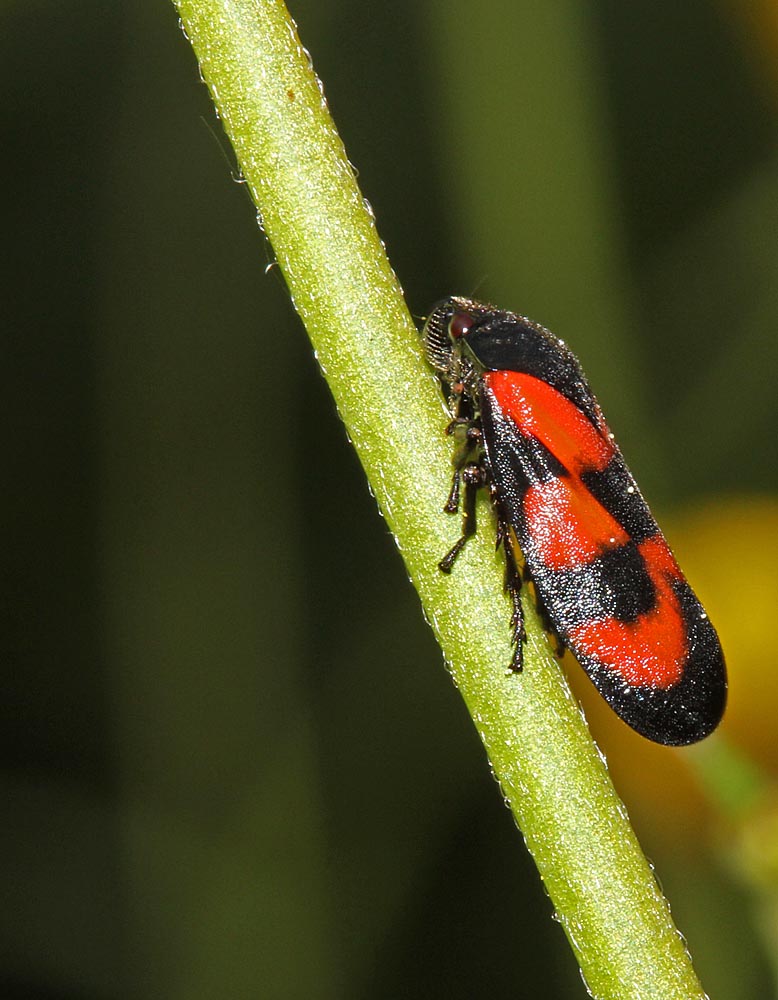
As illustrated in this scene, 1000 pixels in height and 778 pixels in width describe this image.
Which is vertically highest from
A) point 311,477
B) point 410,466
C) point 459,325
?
point 410,466

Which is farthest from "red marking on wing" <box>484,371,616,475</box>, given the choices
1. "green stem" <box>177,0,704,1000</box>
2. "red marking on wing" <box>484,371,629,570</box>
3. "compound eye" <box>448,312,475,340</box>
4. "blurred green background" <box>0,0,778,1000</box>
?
"green stem" <box>177,0,704,1000</box>

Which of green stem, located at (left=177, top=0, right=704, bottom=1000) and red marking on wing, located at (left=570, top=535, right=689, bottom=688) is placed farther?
red marking on wing, located at (left=570, top=535, right=689, bottom=688)

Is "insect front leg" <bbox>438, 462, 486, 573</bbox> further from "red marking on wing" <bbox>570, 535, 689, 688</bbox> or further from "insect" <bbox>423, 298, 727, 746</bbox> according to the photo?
"red marking on wing" <bbox>570, 535, 689, 688</bbox>

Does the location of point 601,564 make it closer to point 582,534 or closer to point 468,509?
point 582,534

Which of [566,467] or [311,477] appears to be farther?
[311,477]

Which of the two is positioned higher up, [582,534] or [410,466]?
[410,466]

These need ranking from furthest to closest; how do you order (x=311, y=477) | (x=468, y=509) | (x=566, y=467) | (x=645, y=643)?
1. (x=311, y=477)
2. (x=566, y=467)
3. (x=645, y=643)
4. (x=468, y=509)

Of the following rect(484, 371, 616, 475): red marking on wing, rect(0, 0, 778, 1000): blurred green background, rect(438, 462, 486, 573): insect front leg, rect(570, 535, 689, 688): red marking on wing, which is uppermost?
rect(438, 462, 486, 573): insect front leg

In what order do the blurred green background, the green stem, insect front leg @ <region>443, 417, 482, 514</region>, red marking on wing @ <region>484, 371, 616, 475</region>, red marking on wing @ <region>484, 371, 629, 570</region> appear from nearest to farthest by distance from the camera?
1. the green stem
2. insect front leg @ <region>443, 417, 482, 514</region>
3. red marking on wing @ <region>484, 371, 629, 570</region>
4. red marking on wing @ <region>484, 371, 616, 475</region>
5. the blurred green background

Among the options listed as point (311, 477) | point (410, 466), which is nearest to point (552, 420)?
point (410, 466)
